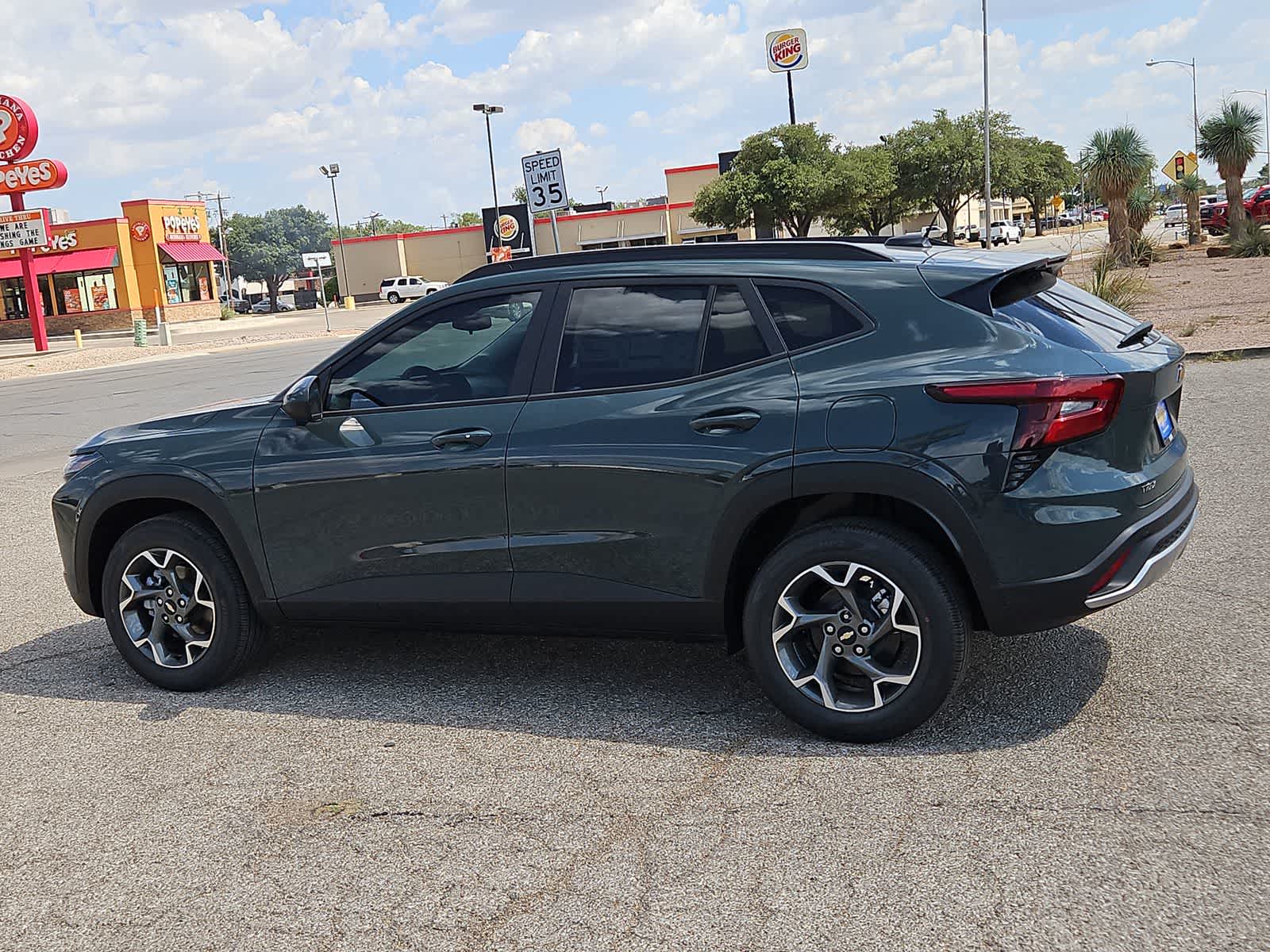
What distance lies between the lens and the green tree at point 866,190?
55562 millimetres

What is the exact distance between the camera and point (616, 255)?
4.82 m

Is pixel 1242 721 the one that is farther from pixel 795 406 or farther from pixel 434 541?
pixel 434 541

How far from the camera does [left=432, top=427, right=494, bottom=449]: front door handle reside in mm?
4680

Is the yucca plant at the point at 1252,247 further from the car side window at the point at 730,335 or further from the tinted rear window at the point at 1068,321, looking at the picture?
the car side window at the point at 730,335

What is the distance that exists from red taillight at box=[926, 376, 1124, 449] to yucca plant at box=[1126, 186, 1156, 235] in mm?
40445

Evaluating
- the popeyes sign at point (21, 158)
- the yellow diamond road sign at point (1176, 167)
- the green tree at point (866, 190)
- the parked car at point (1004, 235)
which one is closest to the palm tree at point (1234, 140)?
the yellow diamond road sign at point (1176, 167)

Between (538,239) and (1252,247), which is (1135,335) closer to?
(1252,247)

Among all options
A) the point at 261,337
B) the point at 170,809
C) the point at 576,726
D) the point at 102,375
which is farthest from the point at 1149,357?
the point at 261,337

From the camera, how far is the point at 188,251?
66.6 metres

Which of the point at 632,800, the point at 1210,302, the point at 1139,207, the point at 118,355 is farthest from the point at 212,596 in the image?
the point at 1139,207

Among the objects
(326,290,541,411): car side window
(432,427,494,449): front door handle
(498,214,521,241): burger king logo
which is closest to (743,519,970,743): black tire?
(432,427,494,449): front door handle

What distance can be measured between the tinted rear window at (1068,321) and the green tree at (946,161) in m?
61.7

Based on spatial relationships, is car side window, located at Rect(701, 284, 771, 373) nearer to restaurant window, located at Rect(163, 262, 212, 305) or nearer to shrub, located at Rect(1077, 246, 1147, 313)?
shrub, located at Rect(1077, 246, 1147, 313)

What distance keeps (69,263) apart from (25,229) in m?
19.4
